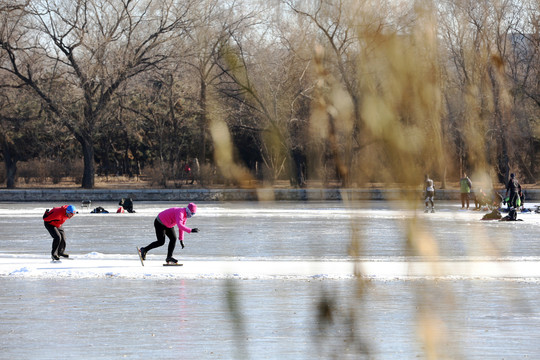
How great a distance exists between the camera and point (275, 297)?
A: 11.8m

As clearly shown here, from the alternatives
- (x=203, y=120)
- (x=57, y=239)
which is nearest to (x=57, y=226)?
(x=57, y=239)

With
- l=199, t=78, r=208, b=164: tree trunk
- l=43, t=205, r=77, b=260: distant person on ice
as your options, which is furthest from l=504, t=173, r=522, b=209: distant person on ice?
l=199, t=78, r=208, b=164: tree trunk

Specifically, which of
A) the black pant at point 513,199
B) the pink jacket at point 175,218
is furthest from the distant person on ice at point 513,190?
the pink jacket at point 175,218

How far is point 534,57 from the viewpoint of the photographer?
50.6 m

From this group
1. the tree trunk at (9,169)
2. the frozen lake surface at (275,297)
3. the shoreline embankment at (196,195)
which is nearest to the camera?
the frozen lake surface at (275,297)

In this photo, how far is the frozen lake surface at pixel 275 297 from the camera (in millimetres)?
8547

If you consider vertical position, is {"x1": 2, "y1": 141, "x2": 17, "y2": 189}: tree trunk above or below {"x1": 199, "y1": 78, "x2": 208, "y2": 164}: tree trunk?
below

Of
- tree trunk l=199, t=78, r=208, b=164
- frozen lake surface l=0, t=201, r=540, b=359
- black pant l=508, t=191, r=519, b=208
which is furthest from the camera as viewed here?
tree trunk l=199, t=78, r=208, b=164

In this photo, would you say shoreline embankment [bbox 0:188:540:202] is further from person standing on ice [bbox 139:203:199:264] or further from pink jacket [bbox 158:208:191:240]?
pink jacket [bbox 158:208:191:240]

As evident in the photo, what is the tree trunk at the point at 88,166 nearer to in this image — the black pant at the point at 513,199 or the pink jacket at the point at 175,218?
the black pant at the point at 513,199

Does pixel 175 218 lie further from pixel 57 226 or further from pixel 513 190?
pixel 513 190

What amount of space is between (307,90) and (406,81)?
6006mm

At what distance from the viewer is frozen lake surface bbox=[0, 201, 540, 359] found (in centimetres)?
855

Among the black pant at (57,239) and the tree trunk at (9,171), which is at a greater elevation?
the tree trunk at (9,171)
